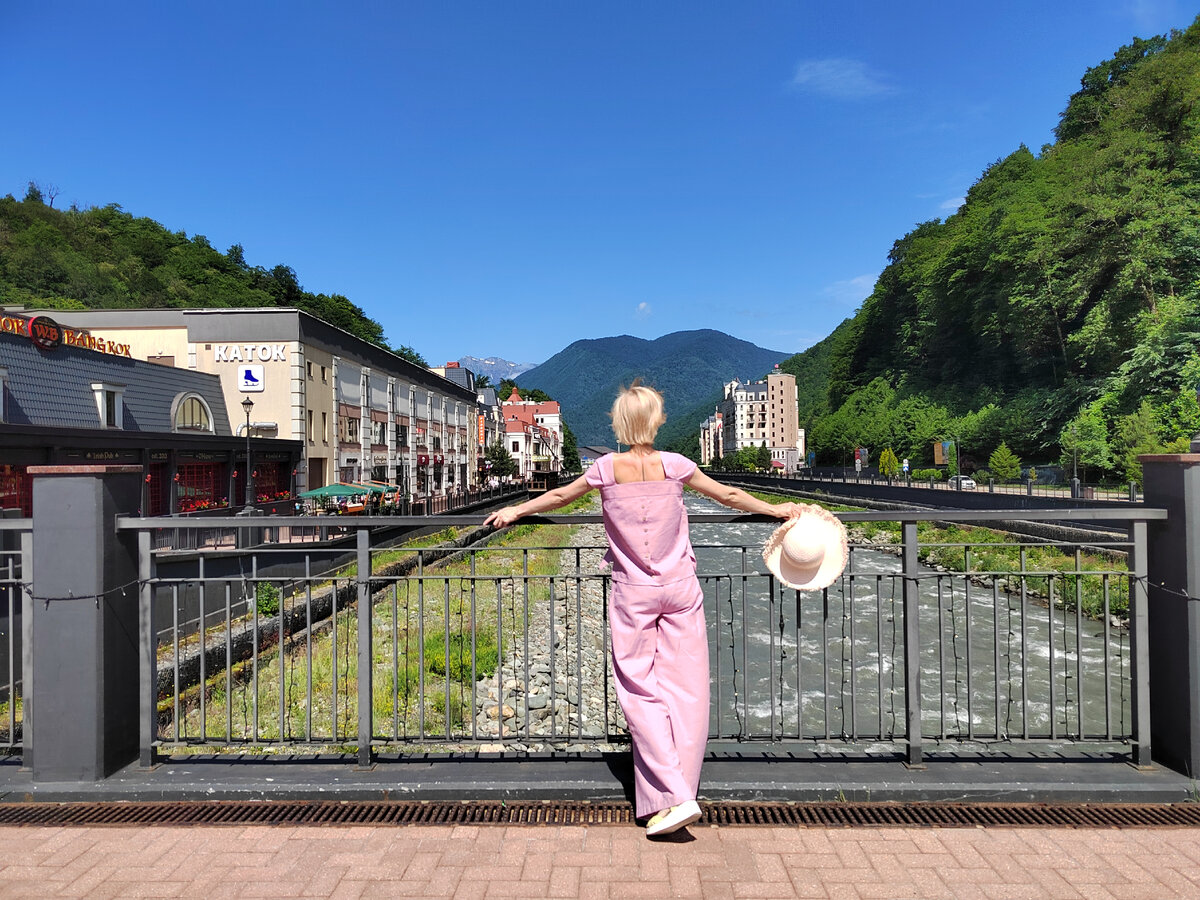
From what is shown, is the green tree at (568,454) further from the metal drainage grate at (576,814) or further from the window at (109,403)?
the metal drainage grate at (576,814)

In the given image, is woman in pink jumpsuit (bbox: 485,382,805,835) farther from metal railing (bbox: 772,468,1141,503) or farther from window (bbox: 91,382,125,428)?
metal railing (bbox: 772,468,1141,503)

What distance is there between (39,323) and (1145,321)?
158 feet

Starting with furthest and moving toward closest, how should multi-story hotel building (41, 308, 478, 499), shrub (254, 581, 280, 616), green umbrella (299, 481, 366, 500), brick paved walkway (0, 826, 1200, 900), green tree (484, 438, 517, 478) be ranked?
green tree (484, 438, 517, 478) < multi-story hotel building (41, 308, 478, 499) < green umbrella (299, 481, 366, 500) < shrub (254, 581, 280, 616) < brick paved walkway (0, 826, 1200, 900)

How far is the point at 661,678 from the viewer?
11.2ft

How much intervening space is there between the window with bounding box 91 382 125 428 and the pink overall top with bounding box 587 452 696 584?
73.7 ft

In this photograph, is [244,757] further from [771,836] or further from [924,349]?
[924,349]

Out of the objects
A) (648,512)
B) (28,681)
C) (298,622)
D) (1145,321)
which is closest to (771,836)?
(648,512)

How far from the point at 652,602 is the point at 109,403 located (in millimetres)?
23388

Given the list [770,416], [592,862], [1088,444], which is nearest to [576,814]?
[592,862]

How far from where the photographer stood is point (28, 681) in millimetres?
3727

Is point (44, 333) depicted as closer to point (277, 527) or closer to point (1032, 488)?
point (277, 527)

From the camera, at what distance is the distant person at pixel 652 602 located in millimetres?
3354

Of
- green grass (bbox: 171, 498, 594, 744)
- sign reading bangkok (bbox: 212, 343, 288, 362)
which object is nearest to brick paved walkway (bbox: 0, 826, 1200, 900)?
green grass (bbox: 171, 498, 594, 744)

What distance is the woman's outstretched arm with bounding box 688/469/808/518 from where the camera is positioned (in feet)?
11.5
